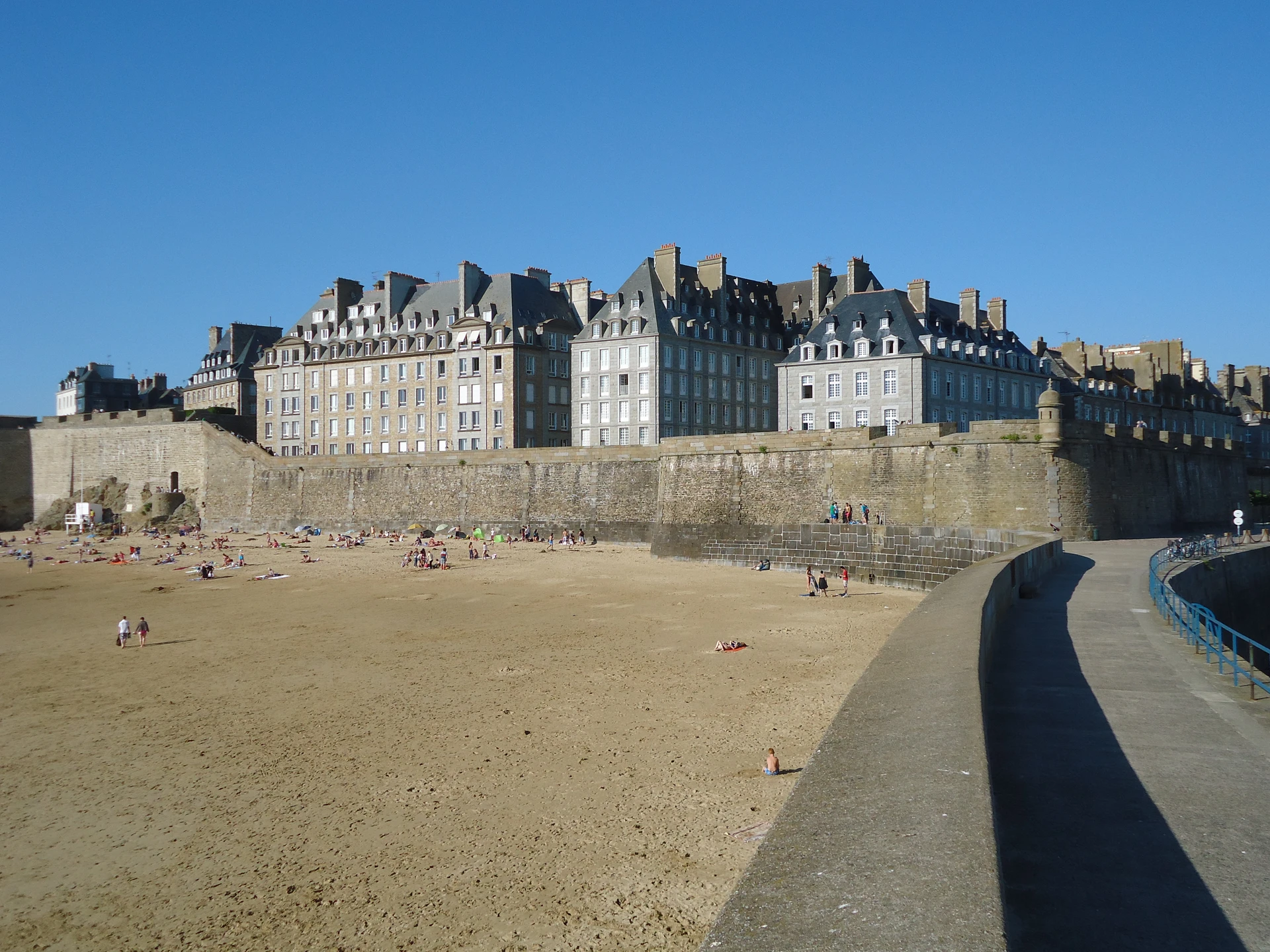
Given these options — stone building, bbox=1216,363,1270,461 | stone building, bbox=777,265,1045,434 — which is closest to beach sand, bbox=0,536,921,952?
stone building, bbox=777,265,1045,434

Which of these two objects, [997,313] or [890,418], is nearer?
[890,418]

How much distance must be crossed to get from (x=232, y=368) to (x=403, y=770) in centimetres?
6979

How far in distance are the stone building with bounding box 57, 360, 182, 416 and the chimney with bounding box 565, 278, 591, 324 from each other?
4583 centimetres

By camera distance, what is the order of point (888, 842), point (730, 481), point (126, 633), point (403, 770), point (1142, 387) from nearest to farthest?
point (888, 842), point (403, 770), point (126, 633), point (730, 481), point (1142, 387)

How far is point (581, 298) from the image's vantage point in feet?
181

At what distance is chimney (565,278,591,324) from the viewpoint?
5475 centimetres

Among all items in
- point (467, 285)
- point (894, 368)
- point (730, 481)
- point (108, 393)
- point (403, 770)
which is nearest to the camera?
point (403, 770)

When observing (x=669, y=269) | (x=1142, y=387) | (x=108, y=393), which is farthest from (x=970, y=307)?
(x=108, y=393)

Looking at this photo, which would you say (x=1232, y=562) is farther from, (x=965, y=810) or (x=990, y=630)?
(x=965, y=810)

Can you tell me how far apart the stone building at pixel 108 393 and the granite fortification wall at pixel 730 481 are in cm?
3242

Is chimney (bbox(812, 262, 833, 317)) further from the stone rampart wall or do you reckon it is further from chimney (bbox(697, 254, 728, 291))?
the stone rampart wall

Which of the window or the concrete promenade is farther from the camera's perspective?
the window

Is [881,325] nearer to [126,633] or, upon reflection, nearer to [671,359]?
[671,359]

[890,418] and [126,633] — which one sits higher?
[890,418]
